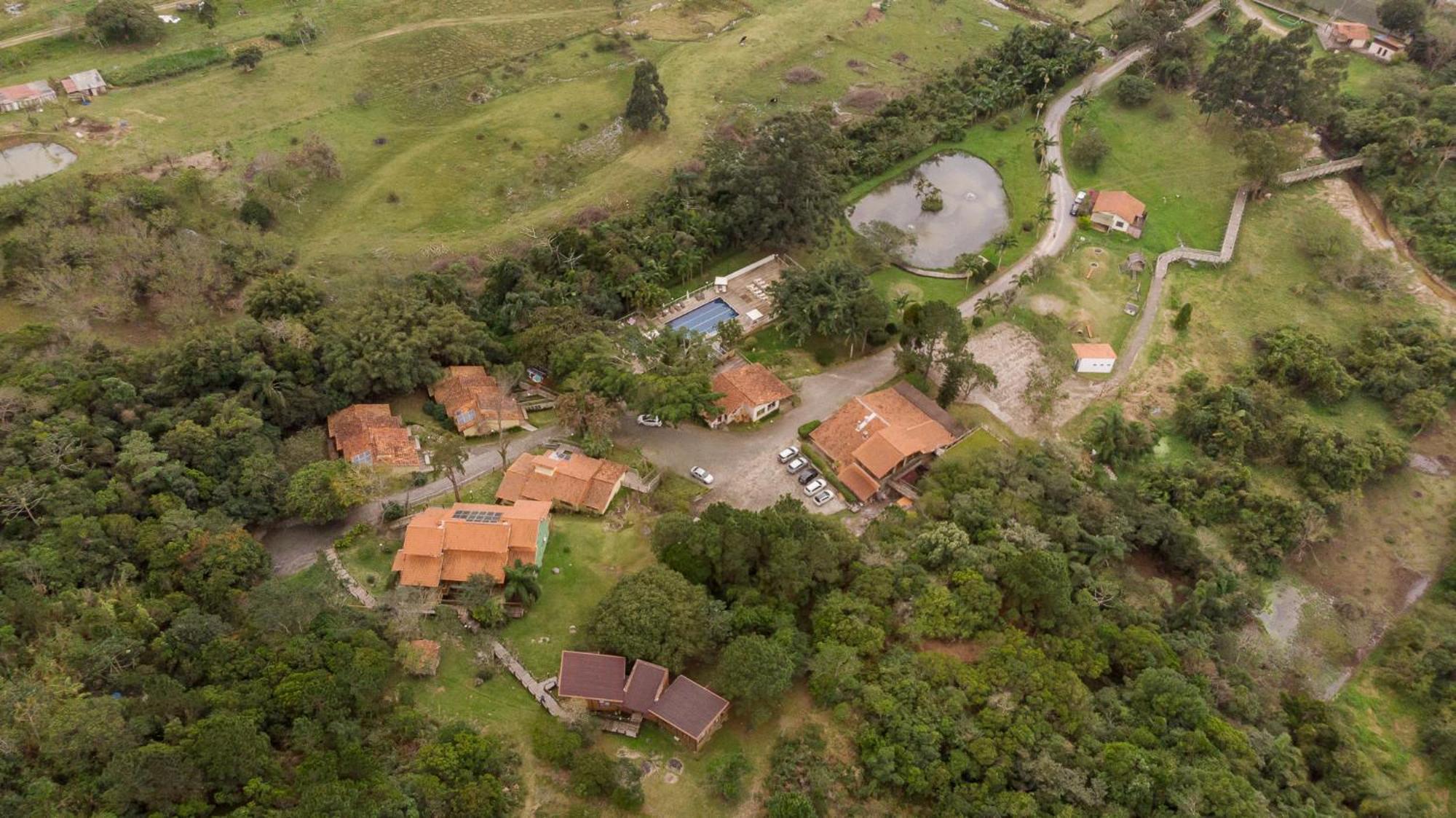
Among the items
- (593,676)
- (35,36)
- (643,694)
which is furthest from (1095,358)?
(35,36)

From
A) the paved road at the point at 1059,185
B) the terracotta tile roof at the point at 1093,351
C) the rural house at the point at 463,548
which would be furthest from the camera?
the paved road at the point at 1059,185

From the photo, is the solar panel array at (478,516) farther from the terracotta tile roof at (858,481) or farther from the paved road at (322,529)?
the terracotta tile roof at (858,481)

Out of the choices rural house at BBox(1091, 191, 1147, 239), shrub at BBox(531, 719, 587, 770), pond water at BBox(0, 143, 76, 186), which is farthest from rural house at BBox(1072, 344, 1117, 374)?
pond water at BBox(0, 143, 76, 186)

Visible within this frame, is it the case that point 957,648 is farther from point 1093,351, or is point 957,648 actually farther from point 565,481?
point 1093,351

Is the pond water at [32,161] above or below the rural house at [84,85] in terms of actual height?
below

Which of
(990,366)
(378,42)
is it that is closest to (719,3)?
(378,42)

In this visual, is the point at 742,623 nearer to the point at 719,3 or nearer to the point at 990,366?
the point at 990,366

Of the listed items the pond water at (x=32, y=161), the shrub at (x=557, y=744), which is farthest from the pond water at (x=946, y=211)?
the pond water at (x=32, y=161)
